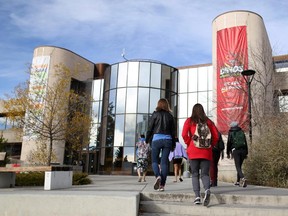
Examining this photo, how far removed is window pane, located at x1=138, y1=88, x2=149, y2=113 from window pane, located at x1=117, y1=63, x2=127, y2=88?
71.1 inches

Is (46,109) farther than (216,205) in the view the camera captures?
Yes

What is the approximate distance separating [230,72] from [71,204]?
2331cm

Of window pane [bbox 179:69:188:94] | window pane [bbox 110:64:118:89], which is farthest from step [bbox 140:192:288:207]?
window pane [bbox 179:69:188:94]

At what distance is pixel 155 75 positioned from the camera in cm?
2970

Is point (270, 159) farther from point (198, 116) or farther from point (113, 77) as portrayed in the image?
point (113, 77)

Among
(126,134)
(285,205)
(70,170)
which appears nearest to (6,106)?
(70,170)

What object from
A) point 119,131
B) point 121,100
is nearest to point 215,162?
point 119,131

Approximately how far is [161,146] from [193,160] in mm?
1084

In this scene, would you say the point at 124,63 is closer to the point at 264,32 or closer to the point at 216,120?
the point at 216,120

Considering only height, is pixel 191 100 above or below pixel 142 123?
above

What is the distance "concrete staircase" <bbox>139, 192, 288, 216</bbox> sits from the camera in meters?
5.00

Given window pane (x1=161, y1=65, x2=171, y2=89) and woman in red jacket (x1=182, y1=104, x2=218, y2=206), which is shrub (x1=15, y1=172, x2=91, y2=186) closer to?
woman in red jacket (x1=182, y1=104, x2=218, y2=206)

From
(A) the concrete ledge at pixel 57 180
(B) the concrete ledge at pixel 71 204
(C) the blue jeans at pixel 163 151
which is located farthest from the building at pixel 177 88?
(B) the concrete ledge at pixel 71 204

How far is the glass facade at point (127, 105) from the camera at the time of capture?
27766mm
